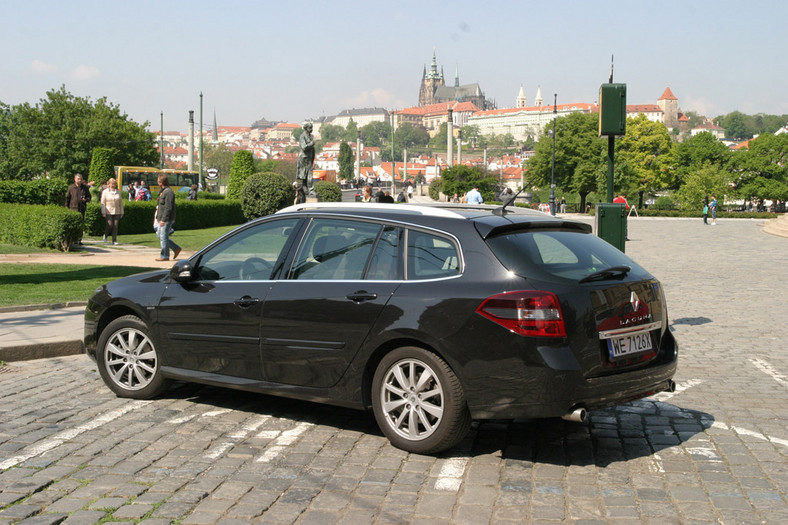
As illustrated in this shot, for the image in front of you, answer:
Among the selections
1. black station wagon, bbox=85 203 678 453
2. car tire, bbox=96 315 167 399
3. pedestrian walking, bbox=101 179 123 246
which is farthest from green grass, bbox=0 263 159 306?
black station wagon, bbox=85 203 678 453

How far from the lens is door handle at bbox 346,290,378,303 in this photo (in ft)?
18.0

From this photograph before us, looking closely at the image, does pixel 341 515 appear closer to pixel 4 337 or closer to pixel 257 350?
pixel 257 350

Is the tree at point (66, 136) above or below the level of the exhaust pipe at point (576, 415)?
above

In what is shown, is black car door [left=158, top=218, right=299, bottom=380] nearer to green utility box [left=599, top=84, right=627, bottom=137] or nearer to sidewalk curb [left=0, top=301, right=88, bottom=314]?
sidewalk curb [left=0, top=301, right=88, bottom=314]

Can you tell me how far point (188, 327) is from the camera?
6387 millimetres

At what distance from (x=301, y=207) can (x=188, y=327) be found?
123 cm

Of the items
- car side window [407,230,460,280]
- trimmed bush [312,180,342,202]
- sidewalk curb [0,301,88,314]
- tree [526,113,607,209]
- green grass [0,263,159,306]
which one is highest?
tree [526,113,607,209]

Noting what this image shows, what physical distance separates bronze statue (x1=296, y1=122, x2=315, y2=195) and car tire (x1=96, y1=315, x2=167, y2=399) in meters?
20.6

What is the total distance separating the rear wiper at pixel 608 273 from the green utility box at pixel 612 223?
5.24 m

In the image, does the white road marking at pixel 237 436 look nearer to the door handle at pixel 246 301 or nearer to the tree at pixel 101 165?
the door handle at pixel 246 301

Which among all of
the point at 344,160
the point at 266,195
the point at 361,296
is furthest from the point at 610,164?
the point at 344,160

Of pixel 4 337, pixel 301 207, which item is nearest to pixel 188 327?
pixel 301 207

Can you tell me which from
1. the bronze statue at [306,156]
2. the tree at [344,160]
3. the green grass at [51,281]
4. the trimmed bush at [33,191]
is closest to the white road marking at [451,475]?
the green grass at [51,281]

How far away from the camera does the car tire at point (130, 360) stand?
6719 millimetres
